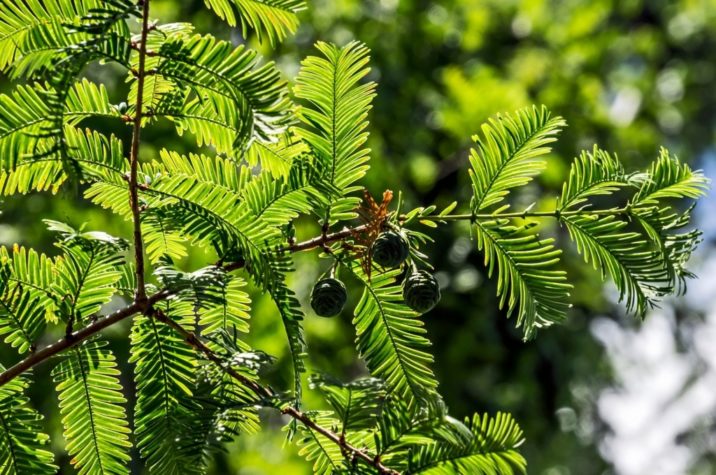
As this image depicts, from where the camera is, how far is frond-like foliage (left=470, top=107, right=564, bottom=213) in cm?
91

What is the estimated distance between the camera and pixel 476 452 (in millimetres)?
913

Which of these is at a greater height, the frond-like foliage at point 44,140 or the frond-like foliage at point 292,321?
the frond-like foliage at point 44,140

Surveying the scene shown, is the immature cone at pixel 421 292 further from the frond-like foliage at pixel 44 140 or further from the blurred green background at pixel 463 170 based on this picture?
the blurred green background at pixel 463 170

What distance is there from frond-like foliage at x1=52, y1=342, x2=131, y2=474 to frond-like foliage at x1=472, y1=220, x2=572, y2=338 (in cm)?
38

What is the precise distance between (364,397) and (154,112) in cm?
32

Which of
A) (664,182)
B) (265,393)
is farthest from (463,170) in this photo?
(265,393)

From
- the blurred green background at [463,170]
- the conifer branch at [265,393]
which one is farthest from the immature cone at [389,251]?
the blurred green background at [463,170]

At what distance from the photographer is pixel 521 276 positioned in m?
0.91

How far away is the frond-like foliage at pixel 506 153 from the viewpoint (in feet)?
2.99

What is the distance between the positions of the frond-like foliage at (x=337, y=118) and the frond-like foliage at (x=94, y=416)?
267 mm

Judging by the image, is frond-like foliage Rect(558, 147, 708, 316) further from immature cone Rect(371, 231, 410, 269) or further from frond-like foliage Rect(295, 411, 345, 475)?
frond-like foliage Rect(295, 411, 345, 475)

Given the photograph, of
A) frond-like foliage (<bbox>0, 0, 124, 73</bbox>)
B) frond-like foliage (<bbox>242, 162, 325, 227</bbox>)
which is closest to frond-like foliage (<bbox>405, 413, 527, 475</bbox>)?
frond-like foliage (<bbox>242, 162, 325, 227</bbox>)

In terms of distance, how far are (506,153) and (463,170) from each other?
11.2 feet

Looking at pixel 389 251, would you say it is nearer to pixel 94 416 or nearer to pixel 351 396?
pixel 351 396
